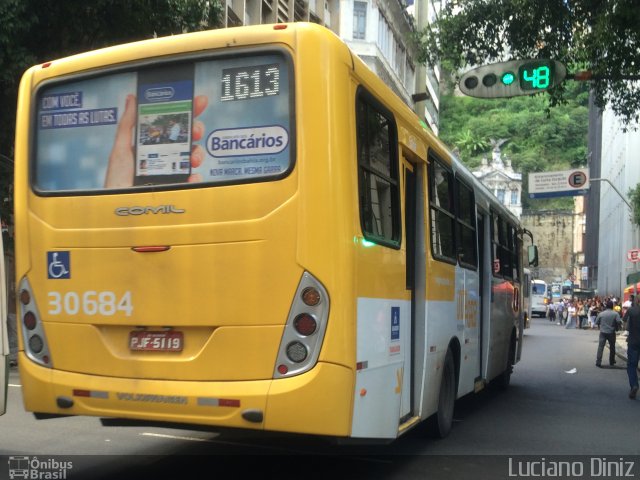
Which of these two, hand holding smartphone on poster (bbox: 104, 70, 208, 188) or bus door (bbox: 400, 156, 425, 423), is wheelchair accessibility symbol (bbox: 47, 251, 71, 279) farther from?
bus door (bbox: 400, 156, 425, 423)

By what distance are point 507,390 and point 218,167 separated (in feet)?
31.9

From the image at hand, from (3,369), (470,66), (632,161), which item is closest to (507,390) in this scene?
(470,66)

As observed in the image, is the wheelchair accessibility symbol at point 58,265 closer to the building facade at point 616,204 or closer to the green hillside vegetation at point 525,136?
the building facade at point 616,204

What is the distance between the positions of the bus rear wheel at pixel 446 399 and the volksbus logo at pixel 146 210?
11.9 ft

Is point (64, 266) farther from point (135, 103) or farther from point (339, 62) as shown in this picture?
point (339, 62)

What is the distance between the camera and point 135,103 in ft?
19.2

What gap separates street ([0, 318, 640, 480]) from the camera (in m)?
6.84

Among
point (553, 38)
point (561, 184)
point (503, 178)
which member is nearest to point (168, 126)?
point (553, 38)

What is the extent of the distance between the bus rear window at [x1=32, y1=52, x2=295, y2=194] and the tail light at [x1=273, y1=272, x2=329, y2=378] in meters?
0.79

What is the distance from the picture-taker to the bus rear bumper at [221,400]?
5156 mm

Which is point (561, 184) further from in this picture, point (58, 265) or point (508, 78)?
point (58, 265)

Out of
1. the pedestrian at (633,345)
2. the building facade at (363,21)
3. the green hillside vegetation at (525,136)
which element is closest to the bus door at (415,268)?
the pedestrian at (633,345)

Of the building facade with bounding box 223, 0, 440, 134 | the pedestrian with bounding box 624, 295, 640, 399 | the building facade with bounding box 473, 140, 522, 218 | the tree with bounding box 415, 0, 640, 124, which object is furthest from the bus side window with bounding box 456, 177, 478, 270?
the building facade with bounding box 473, 140, 522, 218

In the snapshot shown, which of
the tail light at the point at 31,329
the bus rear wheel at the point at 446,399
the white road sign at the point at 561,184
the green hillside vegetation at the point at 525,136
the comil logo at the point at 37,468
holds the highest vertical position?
the green hillside vegetation at the point at 525,136
